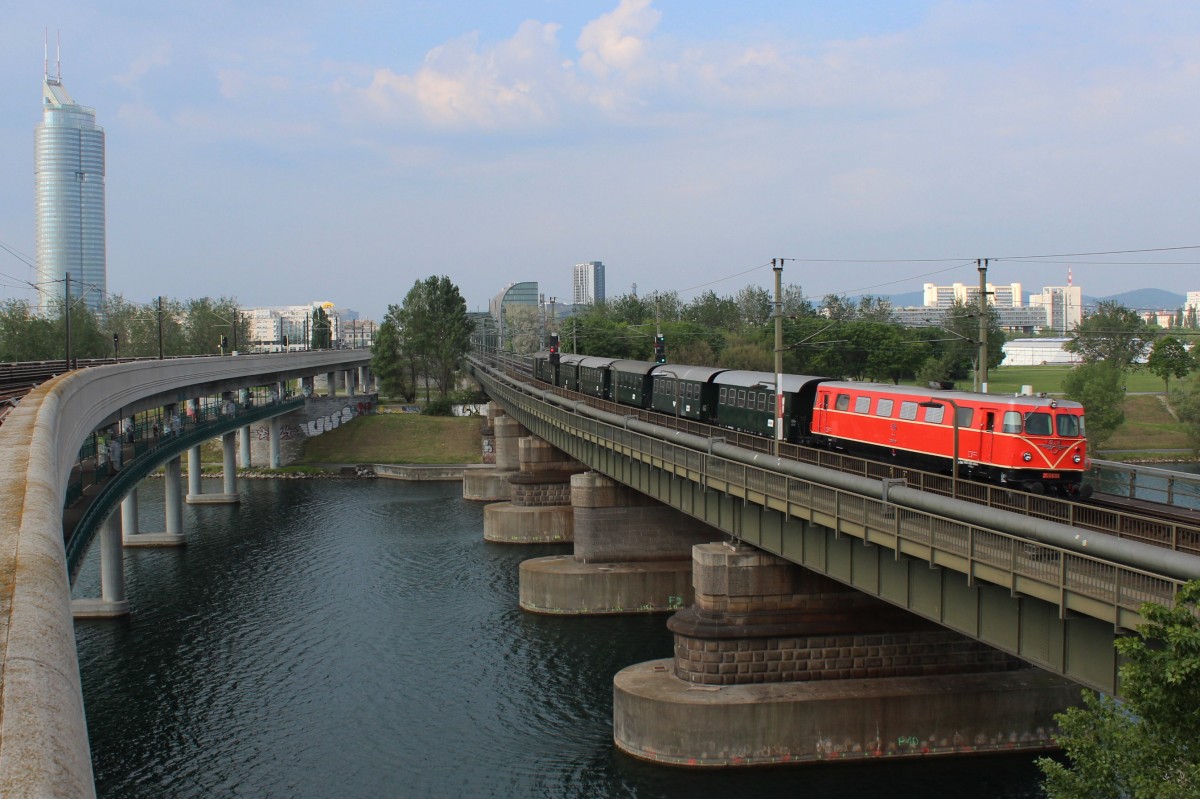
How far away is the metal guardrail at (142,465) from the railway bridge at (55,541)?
0.31ft

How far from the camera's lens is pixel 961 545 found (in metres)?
20.0

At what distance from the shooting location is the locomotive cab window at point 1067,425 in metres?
27.0

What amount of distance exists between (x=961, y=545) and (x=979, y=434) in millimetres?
9831

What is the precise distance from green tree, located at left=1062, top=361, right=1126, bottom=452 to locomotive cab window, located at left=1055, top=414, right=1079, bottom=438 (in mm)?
70052

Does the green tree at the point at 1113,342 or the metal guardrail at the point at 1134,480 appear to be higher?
the green tree at the point at 1113,342

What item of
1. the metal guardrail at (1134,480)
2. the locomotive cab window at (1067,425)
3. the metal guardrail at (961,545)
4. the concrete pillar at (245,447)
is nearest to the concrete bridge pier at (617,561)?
the metal guardrail at (961,545)

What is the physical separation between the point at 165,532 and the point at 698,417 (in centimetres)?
3546

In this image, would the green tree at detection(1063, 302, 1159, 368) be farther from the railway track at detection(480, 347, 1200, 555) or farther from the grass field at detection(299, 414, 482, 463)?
the railway track at detection(480, 347, 1200, 555)

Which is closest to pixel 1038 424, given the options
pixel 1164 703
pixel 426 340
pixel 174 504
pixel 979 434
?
pixel 979 434

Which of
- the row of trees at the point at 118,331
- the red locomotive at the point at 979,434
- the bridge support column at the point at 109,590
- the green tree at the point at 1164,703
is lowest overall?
the bridge support column at the point at 109,590

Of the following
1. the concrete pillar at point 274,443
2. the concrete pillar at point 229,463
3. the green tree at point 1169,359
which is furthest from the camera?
the green tree at point 1169,359

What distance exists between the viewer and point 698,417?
5078cm

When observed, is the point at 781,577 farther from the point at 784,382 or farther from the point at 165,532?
the point at 165,532

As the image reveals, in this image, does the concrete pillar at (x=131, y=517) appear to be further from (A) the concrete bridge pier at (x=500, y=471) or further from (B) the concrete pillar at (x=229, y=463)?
(A) the concrete bridge pier at (x=500, y=471)
